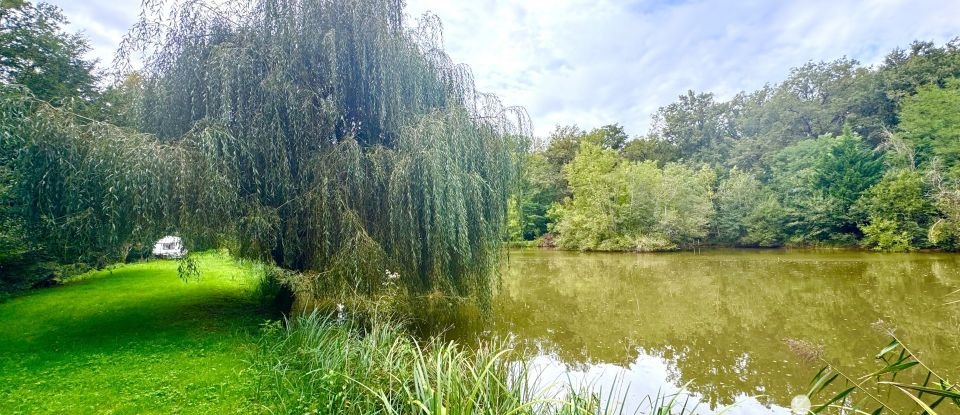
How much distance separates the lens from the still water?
5.07m

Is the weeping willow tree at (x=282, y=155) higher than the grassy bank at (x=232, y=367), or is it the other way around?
the weeping willow tree at (x=282, y=155)

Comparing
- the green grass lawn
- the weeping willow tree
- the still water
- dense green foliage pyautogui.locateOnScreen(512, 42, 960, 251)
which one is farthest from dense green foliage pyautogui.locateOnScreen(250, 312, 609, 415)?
dense green foliage pyautogui.locateOnScreen(512, 42, 960, 251)

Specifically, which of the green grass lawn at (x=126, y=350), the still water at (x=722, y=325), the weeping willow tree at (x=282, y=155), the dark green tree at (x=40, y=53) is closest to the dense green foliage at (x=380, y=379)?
the green grass lawn at (x=126, y=350)

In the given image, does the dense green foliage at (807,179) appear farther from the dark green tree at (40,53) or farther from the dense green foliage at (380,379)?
the dense green foliage at (380,379)

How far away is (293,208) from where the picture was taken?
5754 millimetres

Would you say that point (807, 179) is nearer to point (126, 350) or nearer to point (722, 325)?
point (722, 325)

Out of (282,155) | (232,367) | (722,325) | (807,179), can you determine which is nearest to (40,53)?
(282,155)

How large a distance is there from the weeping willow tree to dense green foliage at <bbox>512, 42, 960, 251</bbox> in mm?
14406

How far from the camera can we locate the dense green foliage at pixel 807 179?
18.8 meters

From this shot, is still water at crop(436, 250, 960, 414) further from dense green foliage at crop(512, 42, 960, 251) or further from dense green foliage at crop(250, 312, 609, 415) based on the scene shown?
dense green foliage at crop(512, 42, 960, 251)

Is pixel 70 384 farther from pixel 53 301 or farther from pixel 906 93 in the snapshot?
pixel 906 93

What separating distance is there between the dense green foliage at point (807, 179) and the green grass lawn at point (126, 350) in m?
15.5

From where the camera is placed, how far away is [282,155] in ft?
18.2

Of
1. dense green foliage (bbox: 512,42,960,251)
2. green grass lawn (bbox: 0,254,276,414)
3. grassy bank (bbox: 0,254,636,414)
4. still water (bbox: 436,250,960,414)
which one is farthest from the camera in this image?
dense green foliage (bbox: 512,42,960,251)
